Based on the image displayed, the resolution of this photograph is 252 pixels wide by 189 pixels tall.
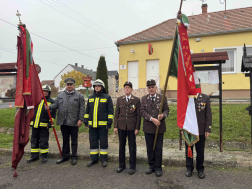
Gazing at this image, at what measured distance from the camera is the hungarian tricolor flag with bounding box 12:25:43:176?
3.97m

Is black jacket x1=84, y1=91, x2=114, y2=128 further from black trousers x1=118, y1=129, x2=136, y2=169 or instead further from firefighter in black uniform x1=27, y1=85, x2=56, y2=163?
firefighter in black uniform x1=27, y1=85, x2=56, y2=163

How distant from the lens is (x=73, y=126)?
4.77m

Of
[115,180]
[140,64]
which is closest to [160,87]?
[140,64]

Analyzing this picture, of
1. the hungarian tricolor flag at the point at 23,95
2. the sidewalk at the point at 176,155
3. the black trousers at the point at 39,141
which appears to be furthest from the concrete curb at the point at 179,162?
the hungarian tricolor flag at the point at 23,95

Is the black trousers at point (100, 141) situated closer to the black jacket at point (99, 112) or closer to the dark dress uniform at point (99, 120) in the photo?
the dark dress uniform at point (99, 120)

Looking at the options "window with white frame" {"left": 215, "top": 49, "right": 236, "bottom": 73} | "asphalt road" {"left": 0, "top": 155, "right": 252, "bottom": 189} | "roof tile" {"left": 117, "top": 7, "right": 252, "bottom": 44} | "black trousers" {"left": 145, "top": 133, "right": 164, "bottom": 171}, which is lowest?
"asphalt road" {"left": 0, "top": 155, "right": 252, "bottom": 189}

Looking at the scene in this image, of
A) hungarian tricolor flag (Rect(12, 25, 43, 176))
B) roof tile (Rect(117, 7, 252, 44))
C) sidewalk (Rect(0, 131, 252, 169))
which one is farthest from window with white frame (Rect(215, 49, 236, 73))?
hungarian tricolor flag (Rect(12, 25, 43, 176))

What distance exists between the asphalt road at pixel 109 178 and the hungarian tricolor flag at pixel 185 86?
0.67 metres

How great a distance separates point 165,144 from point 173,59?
2895mm

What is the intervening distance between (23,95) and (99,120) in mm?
1735

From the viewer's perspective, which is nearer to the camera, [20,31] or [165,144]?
[20,31]

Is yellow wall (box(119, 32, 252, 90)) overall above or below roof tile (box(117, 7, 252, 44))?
below

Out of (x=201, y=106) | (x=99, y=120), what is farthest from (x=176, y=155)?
(x=99, y=120)

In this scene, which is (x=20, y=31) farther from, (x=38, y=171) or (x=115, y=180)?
(x=115, y=180)
